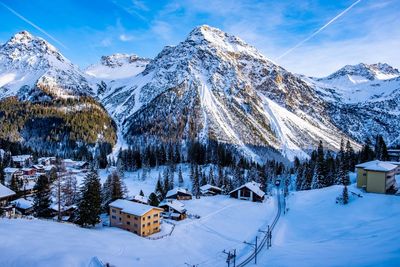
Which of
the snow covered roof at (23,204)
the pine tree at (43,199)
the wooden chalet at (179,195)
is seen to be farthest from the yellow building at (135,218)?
the wooden chalet at (179,195)

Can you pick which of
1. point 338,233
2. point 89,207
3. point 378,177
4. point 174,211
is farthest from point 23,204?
point 378,177

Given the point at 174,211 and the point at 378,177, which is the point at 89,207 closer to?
the point at 174,211

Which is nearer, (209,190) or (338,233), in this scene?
(338,233)

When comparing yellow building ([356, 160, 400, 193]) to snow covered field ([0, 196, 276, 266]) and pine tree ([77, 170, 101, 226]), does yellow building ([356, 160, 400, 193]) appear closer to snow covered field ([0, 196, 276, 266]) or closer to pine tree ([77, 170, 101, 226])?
snow covered field ([0, 196, 276, 266])

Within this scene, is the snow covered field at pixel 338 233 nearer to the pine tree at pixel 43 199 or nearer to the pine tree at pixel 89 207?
the pine tree at pixel 89 207

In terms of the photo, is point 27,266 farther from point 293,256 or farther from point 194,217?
point 194,217

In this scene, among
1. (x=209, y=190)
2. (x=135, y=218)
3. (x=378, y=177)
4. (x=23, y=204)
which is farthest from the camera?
(x=209, y=190)

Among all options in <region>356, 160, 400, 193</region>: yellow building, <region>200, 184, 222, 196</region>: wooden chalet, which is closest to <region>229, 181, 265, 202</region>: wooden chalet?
<region>200, 184, 222, 196</region>: wooden chalet
